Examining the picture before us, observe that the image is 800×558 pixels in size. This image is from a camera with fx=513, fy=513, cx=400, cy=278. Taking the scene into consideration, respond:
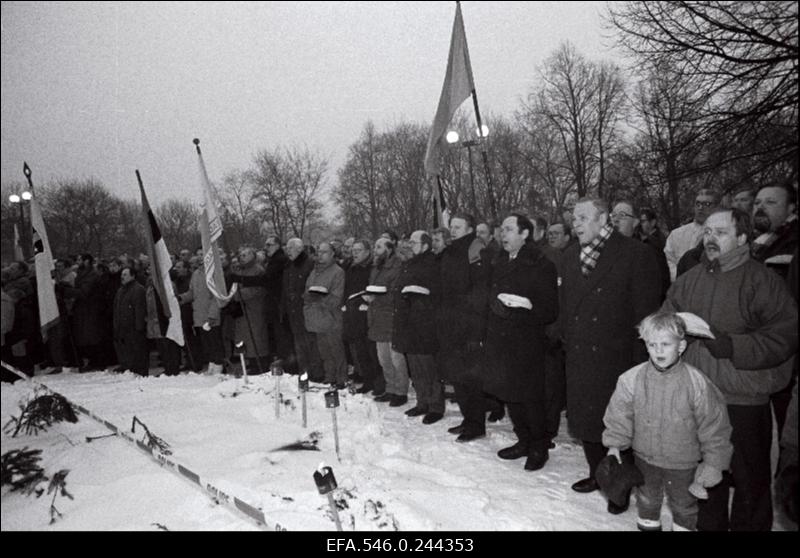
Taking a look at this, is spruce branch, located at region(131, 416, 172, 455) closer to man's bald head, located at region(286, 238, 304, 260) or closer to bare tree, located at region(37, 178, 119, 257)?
bare tree, located at region(37, 178, 119, 257)

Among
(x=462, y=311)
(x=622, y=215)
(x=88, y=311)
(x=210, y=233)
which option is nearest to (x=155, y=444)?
(x=462, y=311)

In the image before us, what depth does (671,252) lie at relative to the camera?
225 inches

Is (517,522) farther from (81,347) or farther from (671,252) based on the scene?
(81,347)

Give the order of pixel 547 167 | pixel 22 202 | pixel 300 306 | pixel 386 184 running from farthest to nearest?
pixel 386 184 → pixel 547 167 → pixel 300 306 → pixel 22 202

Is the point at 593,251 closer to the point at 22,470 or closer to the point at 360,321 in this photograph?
the point at 22,470

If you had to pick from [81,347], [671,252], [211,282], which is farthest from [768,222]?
[81,347]

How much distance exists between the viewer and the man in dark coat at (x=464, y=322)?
5.21 meters

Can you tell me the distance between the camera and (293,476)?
13.3 feet

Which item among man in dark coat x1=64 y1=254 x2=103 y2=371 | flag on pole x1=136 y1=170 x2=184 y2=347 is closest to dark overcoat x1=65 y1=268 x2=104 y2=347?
man in dark coat x1=64 y1=254 x2=103 y2=371

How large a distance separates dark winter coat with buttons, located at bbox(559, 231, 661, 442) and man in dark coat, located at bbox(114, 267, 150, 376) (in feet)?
26.8

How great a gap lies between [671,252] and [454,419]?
313cm

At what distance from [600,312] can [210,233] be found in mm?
5658

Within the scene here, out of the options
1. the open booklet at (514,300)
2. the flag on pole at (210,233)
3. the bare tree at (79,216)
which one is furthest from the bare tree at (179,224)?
the open booklet at (514,300)

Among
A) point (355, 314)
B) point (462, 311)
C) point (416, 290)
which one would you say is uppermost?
point (416, 290)
